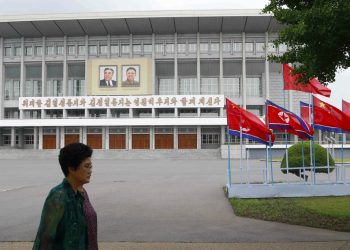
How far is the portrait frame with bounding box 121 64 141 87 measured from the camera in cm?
5525

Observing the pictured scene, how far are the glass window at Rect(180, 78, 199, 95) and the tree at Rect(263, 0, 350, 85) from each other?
48.4m

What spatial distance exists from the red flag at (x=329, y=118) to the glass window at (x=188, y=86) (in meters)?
45.1

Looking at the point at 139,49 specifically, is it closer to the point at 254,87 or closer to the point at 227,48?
the point at 227,48

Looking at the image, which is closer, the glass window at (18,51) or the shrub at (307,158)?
the shrub at (307,158)

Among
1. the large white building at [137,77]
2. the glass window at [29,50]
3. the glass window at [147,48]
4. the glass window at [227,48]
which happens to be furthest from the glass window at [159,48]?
the glass window at [29,50]

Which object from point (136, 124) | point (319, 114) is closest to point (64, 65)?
point (136, 124)

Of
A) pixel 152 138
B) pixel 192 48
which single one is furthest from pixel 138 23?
pixel 152 138

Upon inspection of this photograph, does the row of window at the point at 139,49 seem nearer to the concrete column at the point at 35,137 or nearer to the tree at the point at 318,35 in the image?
the concrete column at the point at 35,137

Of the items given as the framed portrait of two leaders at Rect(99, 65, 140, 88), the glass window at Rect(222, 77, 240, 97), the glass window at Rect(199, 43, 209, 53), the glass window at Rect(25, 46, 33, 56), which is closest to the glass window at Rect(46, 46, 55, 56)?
the glass window at Rect(25, 46, 33, 56)

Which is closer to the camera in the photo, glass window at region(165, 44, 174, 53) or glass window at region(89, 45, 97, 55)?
glass window at region(165, 44, 174, 53)

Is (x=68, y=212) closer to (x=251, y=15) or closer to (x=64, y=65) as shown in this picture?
(x=251, y=15)

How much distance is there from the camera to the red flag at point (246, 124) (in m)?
12.6

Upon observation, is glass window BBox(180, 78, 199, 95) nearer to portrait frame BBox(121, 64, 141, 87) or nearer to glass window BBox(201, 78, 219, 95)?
glass window BBox(201, 78, 219, 95)

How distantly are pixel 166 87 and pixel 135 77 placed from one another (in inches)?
204
